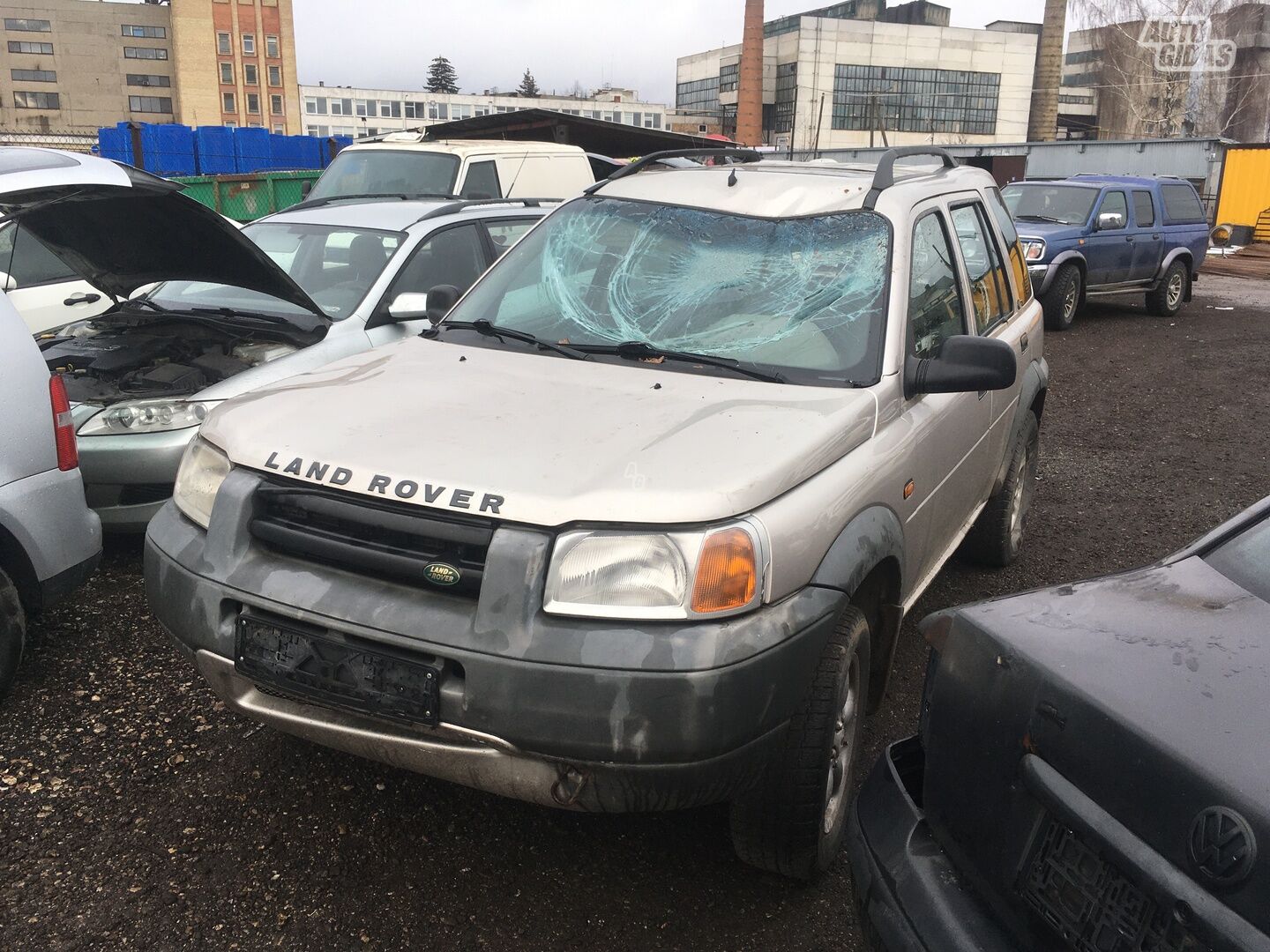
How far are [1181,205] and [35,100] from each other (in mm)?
98497

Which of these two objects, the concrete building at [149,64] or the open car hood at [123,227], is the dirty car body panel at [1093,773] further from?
the concrete building at [149,64]

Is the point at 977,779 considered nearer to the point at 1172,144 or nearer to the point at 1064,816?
the point at 1064,816

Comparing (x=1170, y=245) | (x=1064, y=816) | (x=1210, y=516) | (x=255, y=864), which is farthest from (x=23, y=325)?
(x=1170, y=245)

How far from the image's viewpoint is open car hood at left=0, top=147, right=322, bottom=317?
370 centimetres

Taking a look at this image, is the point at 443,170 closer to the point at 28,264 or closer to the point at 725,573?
the point at 28,264

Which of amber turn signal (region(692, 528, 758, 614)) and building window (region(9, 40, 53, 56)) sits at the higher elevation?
building window (region(9, 40, 53, 56))

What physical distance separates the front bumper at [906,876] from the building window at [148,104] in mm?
105406

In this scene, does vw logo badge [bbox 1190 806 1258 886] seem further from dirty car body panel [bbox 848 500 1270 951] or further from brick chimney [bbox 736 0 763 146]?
brick chimney [bbox 736 0 763 146]

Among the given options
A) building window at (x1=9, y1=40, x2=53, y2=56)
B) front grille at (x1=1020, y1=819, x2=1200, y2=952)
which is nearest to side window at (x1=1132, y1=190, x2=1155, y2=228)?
front grille at (x1=1020, y1=819, x2=1200, y2=952)

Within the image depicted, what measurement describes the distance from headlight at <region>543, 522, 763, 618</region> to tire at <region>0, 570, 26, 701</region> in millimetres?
2263

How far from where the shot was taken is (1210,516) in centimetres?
612

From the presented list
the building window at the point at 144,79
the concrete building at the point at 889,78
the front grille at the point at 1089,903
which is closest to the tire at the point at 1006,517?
the front grille at the point at 1089,903

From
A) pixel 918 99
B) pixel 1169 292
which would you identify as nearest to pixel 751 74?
pixel 918 99

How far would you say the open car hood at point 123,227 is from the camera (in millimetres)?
3695
